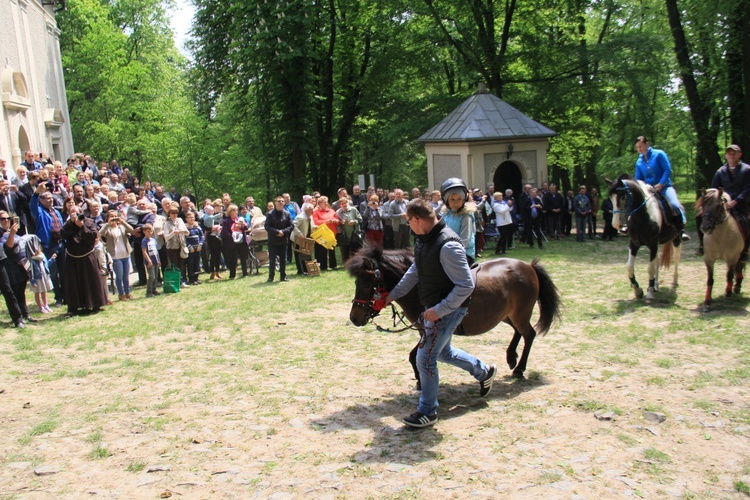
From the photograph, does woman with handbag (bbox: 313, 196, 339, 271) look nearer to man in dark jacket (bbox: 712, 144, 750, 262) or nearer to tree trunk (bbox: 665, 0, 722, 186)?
man in dark jacket (bbox: 712, 144, 750, 262)

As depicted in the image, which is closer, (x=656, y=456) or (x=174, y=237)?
(x=656, y=456)

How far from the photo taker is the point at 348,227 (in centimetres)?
1753

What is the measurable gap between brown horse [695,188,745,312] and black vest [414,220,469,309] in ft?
20.6

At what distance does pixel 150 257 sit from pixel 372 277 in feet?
31.1

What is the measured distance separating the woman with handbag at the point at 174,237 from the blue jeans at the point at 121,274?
1.27 m

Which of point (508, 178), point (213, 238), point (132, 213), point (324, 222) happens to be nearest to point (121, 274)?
point (132, 213)

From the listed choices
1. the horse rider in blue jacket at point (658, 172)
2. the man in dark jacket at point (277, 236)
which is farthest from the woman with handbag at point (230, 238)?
the horse rider in blue jacket at point (658, 172)

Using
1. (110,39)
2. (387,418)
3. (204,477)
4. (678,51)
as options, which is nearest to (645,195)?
(387,418)

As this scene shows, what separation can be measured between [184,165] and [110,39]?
9.50 m

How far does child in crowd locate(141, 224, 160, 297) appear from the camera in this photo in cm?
1455

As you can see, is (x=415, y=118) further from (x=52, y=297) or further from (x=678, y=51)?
(x=52, y=297)

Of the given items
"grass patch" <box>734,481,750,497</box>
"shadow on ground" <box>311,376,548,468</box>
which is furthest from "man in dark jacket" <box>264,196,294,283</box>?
"grass patch" <box>734,481,750,497</box>

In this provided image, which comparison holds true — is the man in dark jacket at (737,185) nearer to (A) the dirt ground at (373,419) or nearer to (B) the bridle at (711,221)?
(B) the bridle at (711,221)

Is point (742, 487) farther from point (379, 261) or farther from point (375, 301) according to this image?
point (379, 261)
